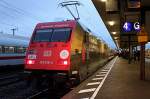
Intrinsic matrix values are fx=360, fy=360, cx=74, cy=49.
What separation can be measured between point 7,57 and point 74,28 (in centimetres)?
1335

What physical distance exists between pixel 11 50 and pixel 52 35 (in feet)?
45.8

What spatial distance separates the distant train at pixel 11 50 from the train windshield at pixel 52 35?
444 inches

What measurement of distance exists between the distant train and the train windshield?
11.3 m

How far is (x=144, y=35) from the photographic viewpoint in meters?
17.4

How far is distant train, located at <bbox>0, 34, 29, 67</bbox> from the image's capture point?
87.5 feet

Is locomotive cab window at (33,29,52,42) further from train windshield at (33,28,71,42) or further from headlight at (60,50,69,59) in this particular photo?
headlight at (60,50,69,59)

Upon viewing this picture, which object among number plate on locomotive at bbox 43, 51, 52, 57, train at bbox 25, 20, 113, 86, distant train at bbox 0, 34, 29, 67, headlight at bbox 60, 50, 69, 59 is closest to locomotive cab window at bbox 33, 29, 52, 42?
train at bbox 25, 20, 113, 86

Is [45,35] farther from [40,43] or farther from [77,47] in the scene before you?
[77,47]

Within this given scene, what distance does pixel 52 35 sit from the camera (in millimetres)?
15344

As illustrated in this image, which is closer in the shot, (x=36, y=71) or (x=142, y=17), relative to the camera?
(x=36, y=71)

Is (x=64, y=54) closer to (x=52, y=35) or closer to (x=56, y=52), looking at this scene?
(x=56, y=52)

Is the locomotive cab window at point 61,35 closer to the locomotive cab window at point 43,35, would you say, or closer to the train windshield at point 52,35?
the train windshield at point 52,35

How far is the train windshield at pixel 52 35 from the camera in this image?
15.0 meters

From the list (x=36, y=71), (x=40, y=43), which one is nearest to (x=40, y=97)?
(x=36, y=71)
